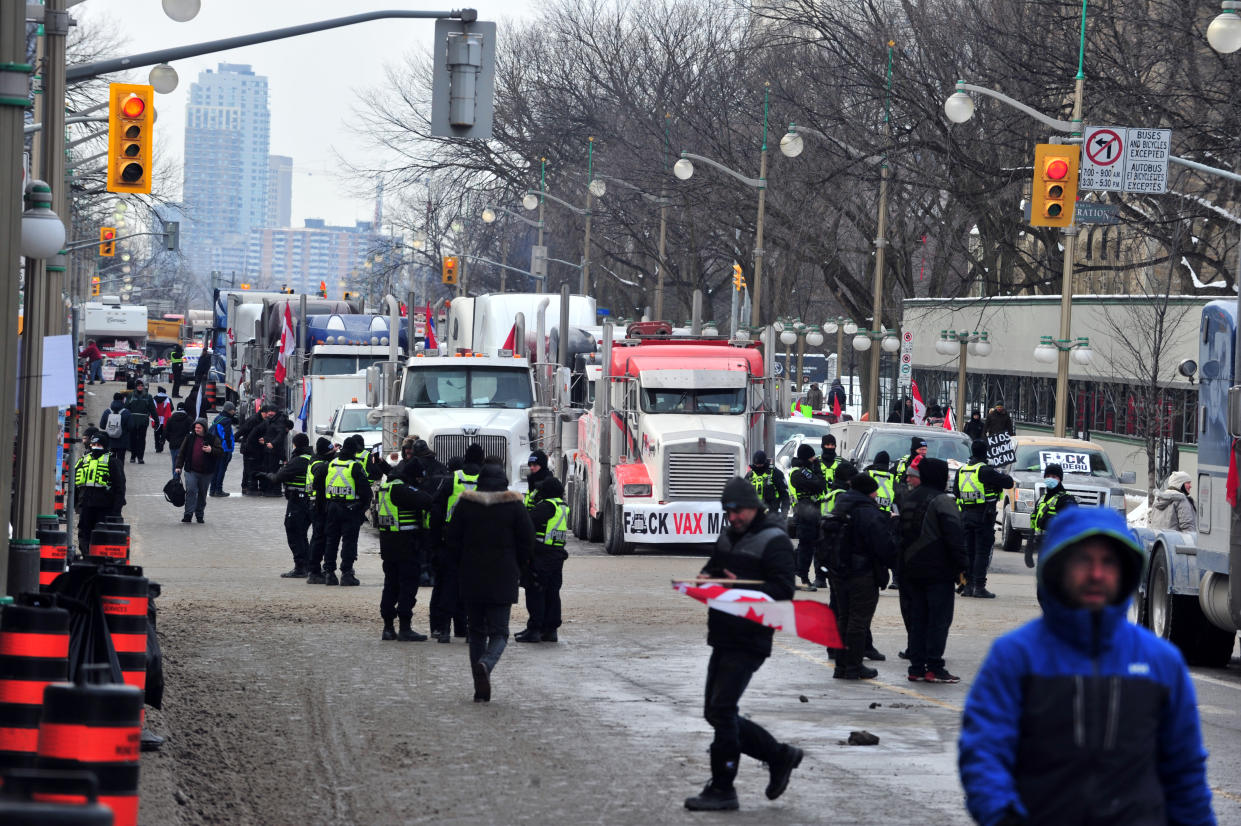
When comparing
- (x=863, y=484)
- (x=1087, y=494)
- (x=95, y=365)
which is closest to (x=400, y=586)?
(x=863, y=484)

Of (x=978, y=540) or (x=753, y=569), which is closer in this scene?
(x=753, y=569)

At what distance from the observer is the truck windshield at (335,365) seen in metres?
38.4

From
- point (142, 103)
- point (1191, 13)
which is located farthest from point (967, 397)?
point (142, 103)

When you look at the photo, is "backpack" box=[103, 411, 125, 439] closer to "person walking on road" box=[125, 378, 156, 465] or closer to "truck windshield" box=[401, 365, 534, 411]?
"person walking on road" box=[125, 378, 156, 465]

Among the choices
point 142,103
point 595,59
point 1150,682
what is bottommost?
point 1150,682

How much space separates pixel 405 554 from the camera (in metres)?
16.5

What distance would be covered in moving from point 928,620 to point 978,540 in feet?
26.5

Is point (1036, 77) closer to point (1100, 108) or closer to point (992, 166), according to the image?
point (1100, 108)

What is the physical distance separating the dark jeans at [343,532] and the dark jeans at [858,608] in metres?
8.15

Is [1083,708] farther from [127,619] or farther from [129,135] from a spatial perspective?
[129,135]

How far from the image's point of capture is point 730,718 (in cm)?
921

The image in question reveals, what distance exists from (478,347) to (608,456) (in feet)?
45.7

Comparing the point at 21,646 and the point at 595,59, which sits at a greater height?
the point at 595,59

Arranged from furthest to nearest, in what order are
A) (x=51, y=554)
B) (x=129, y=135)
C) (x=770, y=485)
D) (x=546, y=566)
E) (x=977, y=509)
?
1. (x=770, y=485)
2. (x=977, y=509)
3. (x=129, y=135)
4. (x=546, y=566)
5. (x=51, y=554)
